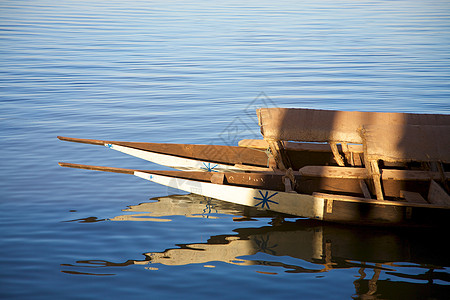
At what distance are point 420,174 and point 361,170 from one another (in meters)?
1.07

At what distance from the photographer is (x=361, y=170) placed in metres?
10.9

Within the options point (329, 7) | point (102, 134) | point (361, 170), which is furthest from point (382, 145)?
point (329, 7)

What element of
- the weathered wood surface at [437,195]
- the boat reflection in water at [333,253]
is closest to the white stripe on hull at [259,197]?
the boat reflection in water at [333,253]

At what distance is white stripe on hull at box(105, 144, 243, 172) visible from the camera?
40.2 feet

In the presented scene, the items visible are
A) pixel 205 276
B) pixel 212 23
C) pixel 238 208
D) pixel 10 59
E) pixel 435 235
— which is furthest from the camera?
pixel 212 23

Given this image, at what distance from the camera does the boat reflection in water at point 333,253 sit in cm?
815

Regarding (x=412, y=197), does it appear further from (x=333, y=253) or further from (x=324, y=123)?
(x=324, y=123)

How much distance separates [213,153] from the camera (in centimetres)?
1260

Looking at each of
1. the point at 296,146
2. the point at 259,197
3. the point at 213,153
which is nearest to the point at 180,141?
the point at 213,153

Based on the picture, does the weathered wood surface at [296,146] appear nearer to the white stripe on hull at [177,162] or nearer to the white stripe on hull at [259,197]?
the white stripe on hull at [177,162]

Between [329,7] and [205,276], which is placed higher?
[329,7]

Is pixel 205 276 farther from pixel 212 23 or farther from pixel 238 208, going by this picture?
pixel 212 23

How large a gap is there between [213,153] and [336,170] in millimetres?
2981

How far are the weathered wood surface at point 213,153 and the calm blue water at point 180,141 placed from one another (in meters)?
0.89
